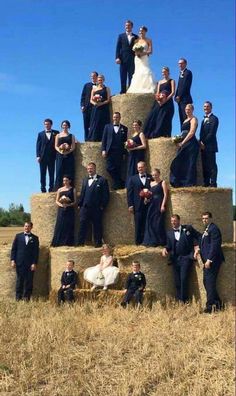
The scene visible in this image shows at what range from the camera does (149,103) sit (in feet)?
47.7

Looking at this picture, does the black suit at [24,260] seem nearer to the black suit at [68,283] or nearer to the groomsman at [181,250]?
the black suit at [68,283]

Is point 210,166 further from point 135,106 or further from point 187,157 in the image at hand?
point 135,106

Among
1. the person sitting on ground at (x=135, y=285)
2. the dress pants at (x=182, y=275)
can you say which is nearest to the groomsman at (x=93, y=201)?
the person sitting on ground at (x=135, y=285)

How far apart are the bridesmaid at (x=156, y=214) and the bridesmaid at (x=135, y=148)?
30.7 inches

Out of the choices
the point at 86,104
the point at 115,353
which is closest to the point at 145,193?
the point at 86,104

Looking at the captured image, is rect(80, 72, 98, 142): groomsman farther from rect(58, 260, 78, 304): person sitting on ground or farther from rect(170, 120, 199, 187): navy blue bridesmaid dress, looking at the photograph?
rect(58, 260, 78, 304): person sitting on ground

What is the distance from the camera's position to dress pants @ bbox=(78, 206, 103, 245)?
1329 cm

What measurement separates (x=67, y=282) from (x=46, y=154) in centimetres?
332

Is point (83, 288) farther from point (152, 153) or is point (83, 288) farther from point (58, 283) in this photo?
point (152, 153)

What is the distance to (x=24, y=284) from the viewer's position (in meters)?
13.3

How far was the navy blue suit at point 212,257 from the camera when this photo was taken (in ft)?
39.4

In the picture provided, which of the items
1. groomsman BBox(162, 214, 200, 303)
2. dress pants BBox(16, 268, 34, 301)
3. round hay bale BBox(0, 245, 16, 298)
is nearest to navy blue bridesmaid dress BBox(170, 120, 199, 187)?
groomsman BBox(162, 214, 200, 303)

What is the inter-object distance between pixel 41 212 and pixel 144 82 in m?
4.19

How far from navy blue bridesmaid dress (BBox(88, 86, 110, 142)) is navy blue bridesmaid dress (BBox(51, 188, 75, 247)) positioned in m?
2.00
